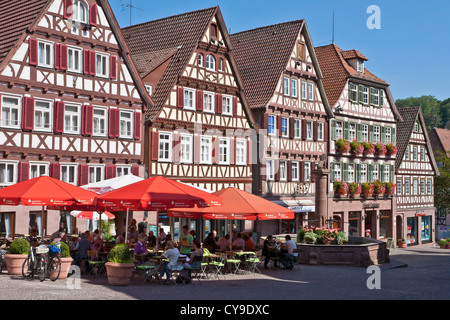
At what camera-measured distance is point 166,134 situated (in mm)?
34969

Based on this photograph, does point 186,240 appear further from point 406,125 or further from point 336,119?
point 406,125

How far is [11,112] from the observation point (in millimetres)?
28328

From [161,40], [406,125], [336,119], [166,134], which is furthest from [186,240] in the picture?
[406,125]

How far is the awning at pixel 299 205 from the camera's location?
42062mm

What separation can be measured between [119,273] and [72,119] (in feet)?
47.0

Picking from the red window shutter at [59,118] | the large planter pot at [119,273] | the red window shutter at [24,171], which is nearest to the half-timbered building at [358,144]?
the red window shutter at [59,118]

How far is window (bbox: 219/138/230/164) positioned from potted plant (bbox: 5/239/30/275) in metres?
19.0

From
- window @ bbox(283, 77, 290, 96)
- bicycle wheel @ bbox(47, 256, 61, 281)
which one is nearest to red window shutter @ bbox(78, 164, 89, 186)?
bicycle wheel @ bbox(47, 256, 61, 281)

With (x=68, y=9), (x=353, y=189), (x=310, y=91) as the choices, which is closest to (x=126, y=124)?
(x=68, y=9)

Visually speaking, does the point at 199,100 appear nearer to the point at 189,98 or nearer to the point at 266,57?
the point at 189,98

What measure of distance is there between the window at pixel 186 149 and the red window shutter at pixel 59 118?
744cm

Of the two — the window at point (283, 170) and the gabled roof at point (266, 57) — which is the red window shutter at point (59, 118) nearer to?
the gabled roof at point (266, 57)

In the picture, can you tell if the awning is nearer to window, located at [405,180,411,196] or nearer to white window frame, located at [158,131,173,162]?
white window frame, located at [158,131,173,162]
